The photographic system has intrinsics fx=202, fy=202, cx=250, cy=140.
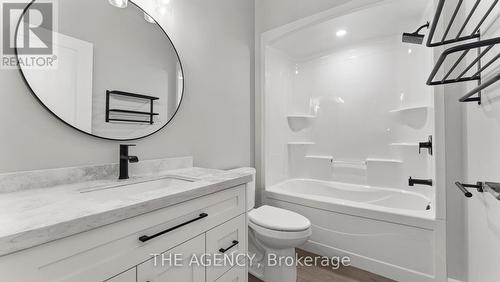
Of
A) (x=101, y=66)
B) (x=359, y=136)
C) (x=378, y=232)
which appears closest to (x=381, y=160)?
(x=359, y=136)

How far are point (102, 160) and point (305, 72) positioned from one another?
9.28 ft

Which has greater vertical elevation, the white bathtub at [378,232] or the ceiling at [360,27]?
the ceiling at [360,27]

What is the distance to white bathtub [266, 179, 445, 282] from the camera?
152cm

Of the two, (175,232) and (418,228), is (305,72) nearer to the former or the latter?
(418,228)

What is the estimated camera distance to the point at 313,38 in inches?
97.1

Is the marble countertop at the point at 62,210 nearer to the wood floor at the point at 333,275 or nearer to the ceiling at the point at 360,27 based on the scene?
the wood floor at the point at 333,275

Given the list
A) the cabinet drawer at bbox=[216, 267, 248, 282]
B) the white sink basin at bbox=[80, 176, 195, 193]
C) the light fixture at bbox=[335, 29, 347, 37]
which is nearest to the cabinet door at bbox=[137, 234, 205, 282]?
the cabinet drawer at bbox=[216, 267, 248, 282]

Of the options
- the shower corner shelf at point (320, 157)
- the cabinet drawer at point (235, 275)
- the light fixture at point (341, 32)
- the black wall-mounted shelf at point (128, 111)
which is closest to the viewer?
the cabinet drawer at point (235, 275)

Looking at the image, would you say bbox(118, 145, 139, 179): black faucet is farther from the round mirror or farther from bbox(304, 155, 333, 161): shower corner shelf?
bbox(304, 155, 333, 161): shower corner shelf

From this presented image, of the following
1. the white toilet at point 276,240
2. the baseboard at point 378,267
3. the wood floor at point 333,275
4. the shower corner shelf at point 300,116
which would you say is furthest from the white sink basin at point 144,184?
the shower corner shelf at point 300,116

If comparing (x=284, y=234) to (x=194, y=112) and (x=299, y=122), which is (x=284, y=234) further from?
(x=299, y=122)

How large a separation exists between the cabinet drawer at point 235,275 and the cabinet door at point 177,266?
0.58 feet

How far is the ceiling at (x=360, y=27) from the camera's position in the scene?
1.86 m

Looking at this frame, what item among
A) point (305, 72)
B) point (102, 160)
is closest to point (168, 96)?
point (102, 160)
